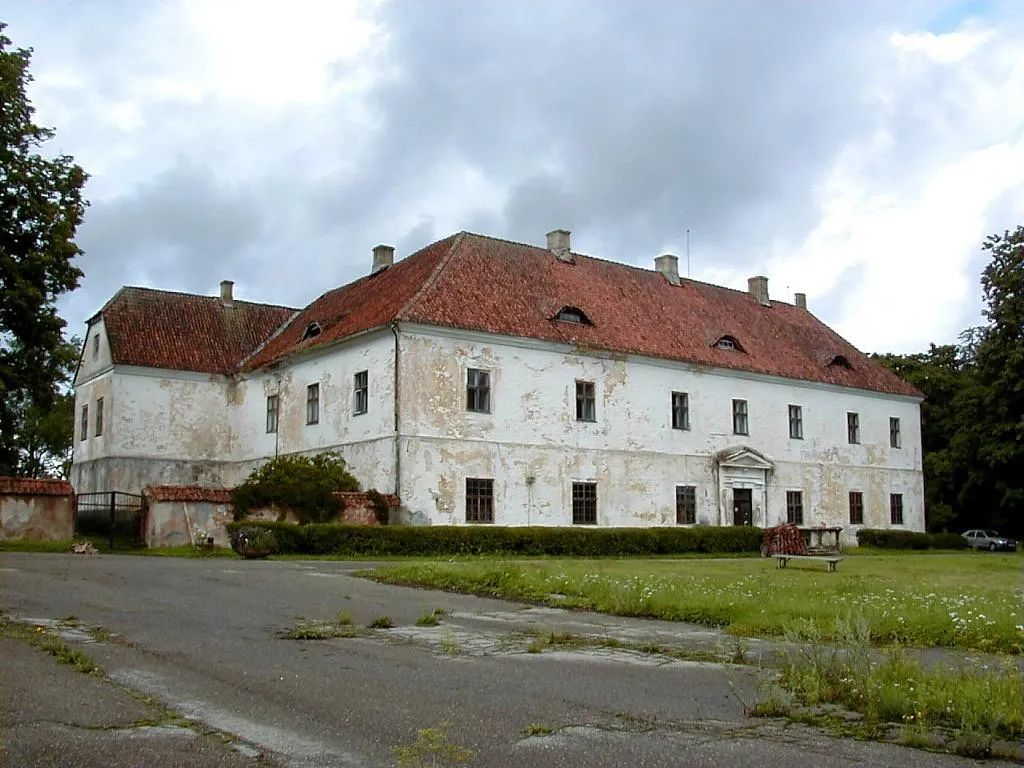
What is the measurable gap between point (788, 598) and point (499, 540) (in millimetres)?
15462

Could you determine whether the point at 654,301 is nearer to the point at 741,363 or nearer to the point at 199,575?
the point at 741,363

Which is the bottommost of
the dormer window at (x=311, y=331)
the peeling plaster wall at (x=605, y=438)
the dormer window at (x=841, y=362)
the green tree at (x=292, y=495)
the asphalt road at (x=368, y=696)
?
the asphalt road at (x=368, y=696)

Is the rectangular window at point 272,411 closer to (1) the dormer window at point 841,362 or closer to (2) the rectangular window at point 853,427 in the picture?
(1) the dormer window at point 841,362

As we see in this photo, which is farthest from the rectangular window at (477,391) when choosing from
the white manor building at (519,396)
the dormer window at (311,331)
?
the dormer window at (311,331)

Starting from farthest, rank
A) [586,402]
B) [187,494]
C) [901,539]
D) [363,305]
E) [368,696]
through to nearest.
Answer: [901,539] < [363,305] < [586,402] < [187,494] < [368,696]

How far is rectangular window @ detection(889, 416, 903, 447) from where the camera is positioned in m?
45.6

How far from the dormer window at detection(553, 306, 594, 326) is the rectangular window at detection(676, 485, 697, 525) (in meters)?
6.76

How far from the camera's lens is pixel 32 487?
27.9 meters

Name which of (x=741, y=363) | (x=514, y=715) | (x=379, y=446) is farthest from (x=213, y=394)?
(x=514, y=715)

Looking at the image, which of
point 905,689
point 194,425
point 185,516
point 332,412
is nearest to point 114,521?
point 185,516

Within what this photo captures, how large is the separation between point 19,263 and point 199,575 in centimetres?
735

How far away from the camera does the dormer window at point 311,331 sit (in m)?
37.5

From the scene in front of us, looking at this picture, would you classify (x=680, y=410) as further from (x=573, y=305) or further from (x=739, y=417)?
(x=573, y=305)

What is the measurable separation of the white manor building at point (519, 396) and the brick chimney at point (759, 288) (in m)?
0.09
